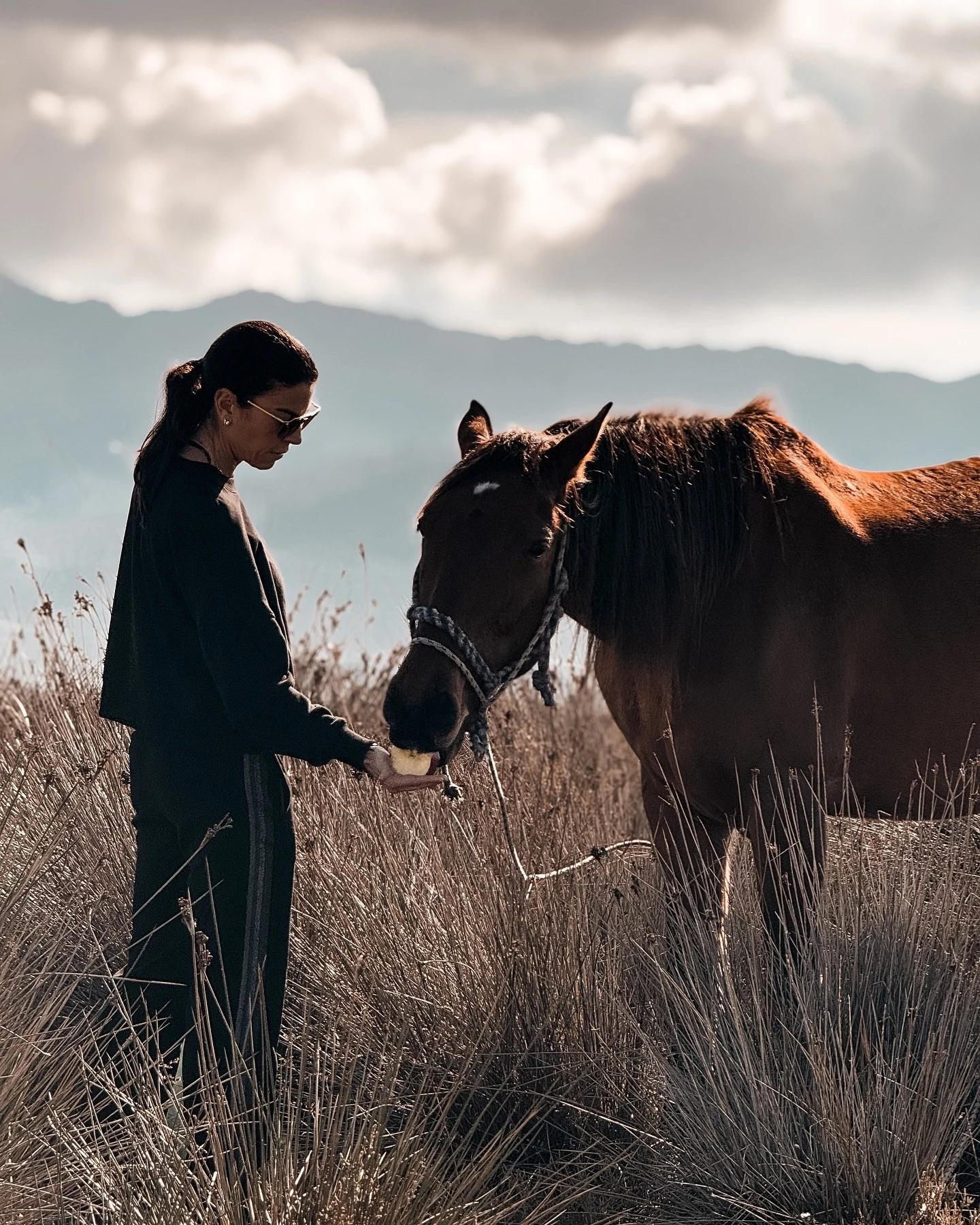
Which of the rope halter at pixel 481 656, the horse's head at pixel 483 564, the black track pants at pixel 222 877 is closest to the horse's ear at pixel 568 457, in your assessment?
the horse's head at pixel 483 564

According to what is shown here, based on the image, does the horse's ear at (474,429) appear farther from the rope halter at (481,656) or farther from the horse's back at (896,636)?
the horse's back at (896,636)

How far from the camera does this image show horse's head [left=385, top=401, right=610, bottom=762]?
275cm

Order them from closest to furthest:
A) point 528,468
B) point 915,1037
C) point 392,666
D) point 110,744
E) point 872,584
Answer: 1. point 528,468
2. point 915,1037
3. point 872,584
4. point 110,744
5. point 392,666

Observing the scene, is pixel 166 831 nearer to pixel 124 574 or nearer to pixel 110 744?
pixel 124 574

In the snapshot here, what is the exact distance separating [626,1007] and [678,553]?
1.18 metres

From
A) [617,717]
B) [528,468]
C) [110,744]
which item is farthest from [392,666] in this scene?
[528,468]

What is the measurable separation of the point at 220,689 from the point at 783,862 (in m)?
1.57

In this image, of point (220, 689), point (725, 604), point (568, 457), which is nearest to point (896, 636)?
point (725, 604)

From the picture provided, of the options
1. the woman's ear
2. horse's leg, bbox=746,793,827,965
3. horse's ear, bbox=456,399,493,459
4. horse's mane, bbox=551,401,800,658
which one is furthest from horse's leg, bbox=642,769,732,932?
the woman's ear

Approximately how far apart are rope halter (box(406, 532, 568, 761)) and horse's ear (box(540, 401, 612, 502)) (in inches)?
5.4

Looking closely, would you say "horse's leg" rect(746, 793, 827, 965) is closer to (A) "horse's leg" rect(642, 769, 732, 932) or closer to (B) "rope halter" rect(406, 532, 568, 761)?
(A) "horse's leg" rect(642, 769, 732, 932)

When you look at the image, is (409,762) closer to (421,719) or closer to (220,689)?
(421,719)

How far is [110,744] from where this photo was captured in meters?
4.26

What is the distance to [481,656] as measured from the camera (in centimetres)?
286
